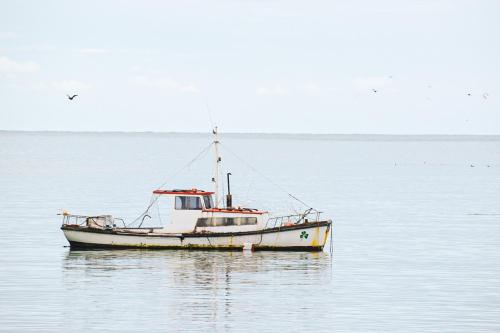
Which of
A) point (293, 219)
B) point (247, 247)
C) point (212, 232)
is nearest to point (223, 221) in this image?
point (212, 232)

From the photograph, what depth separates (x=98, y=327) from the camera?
4394cm

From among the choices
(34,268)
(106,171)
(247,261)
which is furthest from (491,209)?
(106,171)

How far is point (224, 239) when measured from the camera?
6719 cm

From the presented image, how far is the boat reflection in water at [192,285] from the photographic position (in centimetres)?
4672

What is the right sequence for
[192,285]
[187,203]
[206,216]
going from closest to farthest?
1. [192,285]
2. [206,216]
3. [187,203]

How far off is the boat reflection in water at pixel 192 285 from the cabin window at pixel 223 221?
1.85 meters

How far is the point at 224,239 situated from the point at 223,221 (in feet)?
3.62

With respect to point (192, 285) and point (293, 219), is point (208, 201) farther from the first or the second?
point (293, 219)

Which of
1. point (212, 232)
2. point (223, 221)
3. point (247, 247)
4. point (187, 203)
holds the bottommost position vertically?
point (247, 247)

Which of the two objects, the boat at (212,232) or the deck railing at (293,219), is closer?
the boat at (212,232)

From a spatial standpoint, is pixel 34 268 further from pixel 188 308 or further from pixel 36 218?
pixel 36 218

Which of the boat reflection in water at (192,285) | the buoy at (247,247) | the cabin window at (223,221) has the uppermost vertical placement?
the cabin window at (223,221)

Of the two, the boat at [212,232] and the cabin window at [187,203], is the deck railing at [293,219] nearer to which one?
the boat at [212,232]

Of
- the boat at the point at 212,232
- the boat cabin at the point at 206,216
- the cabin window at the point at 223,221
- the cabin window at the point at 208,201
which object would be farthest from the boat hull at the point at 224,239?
the cabin window at the point at 208,201
